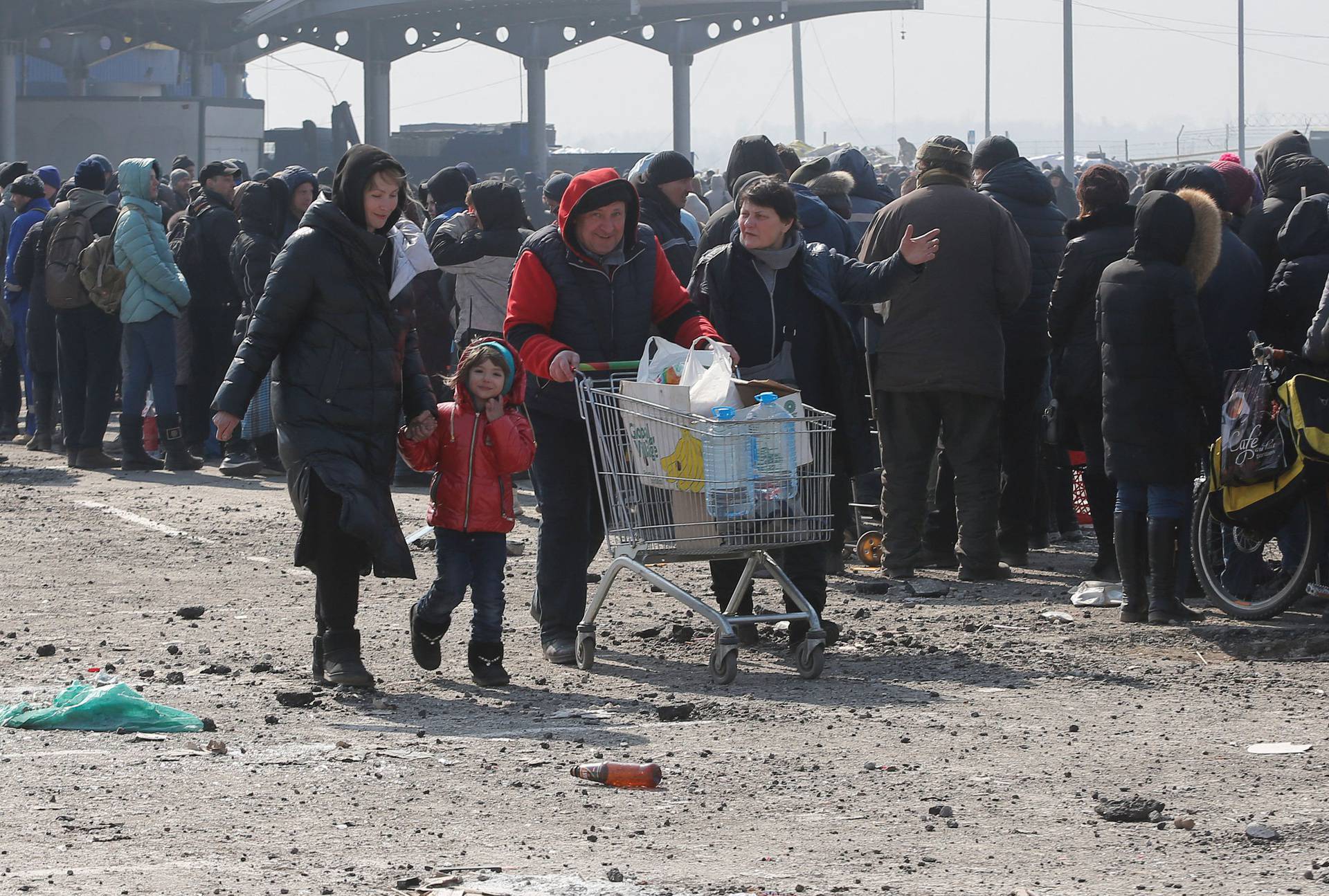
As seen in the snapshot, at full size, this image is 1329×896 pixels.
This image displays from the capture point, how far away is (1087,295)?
381 inches

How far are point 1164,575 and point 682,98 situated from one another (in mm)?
50518

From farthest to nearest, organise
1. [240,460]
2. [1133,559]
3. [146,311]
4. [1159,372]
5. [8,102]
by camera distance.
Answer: [8,102] < [240,460] < [146,311] < [1133,559] < [1159,372]

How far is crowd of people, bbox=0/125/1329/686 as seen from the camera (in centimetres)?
739

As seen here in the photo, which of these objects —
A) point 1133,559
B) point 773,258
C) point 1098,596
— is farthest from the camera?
point 1098,596

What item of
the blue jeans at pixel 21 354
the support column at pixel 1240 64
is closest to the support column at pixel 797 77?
the support column at pixel 1240 64

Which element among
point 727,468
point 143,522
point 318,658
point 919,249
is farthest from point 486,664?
point 143,522

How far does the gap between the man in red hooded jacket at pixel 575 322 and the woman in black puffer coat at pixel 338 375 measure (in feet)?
2.19

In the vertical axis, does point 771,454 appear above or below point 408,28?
below

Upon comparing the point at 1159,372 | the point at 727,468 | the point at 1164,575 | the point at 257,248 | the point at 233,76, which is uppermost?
the point at 233,76

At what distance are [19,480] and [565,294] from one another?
8.11 meters

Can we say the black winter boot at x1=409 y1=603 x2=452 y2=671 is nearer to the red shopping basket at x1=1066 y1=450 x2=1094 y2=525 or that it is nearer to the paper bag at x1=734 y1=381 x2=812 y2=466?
the paper bag at x1=734 y1=381 x2=812 y2=466

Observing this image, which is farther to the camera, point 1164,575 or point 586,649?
point 1164,575

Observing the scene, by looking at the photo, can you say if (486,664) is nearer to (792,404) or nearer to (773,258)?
(792,404)

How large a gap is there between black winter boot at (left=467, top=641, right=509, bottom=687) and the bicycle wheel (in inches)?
141
